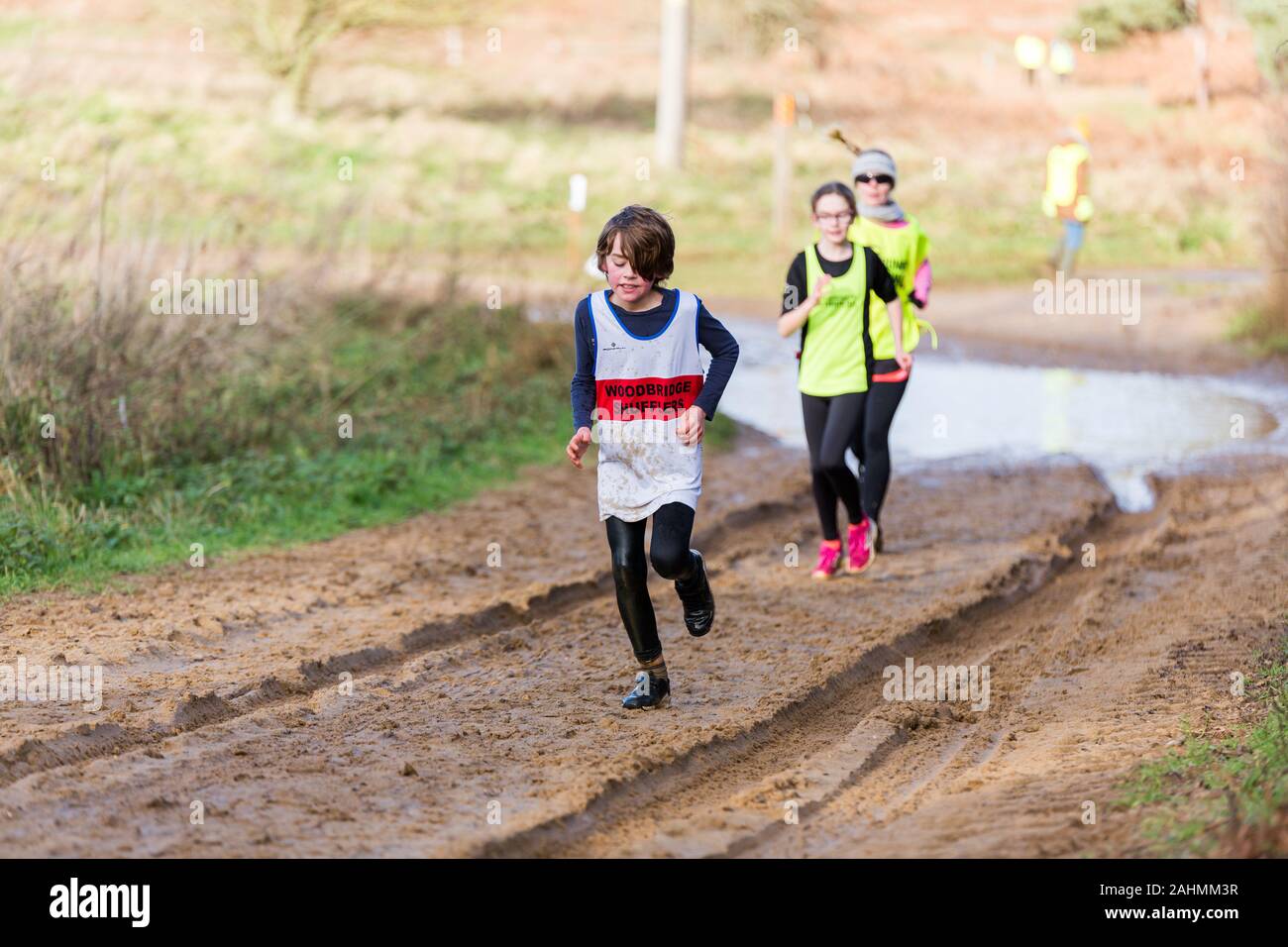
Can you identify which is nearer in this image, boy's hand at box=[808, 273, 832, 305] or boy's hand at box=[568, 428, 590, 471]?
boy's hand at box=[568, 428, 590, 471]

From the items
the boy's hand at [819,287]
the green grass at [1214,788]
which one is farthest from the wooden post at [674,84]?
the green grass at [1214,788]

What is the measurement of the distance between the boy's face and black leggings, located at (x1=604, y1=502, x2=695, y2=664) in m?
0.81

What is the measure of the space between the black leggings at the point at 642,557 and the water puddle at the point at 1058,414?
5470 mm

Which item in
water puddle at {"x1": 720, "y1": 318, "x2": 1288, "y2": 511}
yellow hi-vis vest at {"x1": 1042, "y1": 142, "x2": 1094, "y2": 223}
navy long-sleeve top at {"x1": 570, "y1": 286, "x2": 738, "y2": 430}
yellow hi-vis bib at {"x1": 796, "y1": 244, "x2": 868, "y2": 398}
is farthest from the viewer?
yellow hi-vis vest at {"x1": 1042, "y1": 142, "x2": 1094, "y2": 223}

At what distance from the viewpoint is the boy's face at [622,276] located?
572cm

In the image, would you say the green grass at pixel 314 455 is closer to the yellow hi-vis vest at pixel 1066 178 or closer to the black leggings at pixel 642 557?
the black leggings at pixel 642 557

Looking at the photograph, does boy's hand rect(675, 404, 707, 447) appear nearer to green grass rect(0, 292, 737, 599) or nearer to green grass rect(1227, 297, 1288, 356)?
green grass rect(0, 292, 737, 599)

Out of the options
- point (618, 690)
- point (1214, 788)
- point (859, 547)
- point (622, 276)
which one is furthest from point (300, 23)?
point (1214, 788)

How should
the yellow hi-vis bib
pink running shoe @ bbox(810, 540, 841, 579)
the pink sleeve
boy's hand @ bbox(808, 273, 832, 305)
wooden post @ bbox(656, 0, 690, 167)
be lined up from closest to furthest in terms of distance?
boy's hand @ bbox(808, 273, 832, 305) → the yellow hi-vis bib → pink running shoe @ bbox(810, 540, 841, 579) → the pink sleeve → wooden post @ bbox(656, 0, 690, 167)

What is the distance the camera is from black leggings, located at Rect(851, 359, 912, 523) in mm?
8453

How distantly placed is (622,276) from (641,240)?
160 millimetres

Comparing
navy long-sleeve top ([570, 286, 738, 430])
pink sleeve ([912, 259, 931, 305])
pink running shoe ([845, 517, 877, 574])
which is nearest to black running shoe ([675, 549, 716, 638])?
navy long-sleeve top ([570, 286, 738, 430])
